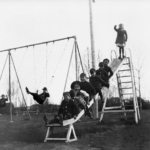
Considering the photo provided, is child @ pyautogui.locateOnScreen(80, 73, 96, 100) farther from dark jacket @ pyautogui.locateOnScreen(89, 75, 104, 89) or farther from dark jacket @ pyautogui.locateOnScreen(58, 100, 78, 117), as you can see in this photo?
dark jacket @ pyautogui.locateOnScreen(58, 100, 78, 117)

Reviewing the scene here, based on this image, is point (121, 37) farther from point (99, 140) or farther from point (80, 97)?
point (99, 140)

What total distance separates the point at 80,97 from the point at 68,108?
84 centimetres

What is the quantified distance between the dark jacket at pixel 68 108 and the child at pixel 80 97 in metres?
0.38

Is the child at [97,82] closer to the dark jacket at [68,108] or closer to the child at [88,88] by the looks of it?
the child at [88,88]

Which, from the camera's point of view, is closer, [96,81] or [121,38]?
[96,81]

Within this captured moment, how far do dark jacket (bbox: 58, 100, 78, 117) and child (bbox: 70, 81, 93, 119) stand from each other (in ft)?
1.23

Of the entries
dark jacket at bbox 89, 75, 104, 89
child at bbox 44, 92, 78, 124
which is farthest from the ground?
dark jacket at bbox 89, 75, 104, 89

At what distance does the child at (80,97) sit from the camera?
7.73m

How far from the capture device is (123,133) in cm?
786

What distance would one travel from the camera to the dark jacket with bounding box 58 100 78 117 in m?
7.29

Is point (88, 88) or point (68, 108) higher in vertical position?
point (88, 88)

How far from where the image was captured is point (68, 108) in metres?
7.33

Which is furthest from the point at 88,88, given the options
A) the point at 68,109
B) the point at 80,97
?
the point at 68,109

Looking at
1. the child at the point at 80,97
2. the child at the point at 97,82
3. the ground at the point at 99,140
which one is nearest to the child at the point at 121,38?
the child at the point at 97,82
